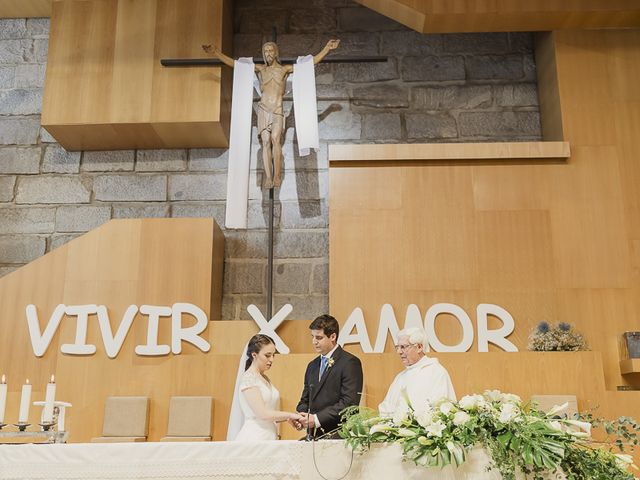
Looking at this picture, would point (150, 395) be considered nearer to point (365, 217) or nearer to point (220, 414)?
point (220, 414)

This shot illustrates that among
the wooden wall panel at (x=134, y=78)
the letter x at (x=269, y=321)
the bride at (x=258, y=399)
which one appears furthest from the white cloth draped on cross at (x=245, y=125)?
the bride at (x=258, y=399)

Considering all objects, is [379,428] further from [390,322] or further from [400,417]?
[390,322]

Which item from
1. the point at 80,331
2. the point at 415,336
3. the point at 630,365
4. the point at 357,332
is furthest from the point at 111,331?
the point at 630,365

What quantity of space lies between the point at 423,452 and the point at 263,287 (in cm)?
508

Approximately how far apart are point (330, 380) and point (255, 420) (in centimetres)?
47

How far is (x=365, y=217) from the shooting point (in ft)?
22.9

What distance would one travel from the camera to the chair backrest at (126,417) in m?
6.27

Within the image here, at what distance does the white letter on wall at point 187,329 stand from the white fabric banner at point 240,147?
844mm

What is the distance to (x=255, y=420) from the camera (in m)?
4.17

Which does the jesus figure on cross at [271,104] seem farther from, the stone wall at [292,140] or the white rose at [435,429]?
the white rose at [435,429]

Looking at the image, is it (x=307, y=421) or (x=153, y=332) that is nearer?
(x=307, y=421)

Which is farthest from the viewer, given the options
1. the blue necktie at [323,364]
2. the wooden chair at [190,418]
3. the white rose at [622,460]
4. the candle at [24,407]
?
the wooden chair at [190,418]

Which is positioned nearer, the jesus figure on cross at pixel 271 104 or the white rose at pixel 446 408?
the white rose at pixel 446 408

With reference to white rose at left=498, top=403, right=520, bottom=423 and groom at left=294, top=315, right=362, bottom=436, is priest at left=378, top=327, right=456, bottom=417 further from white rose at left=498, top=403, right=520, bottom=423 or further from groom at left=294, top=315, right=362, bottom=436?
Result: white rose at left=498, top=403, right=520, bottom=423
